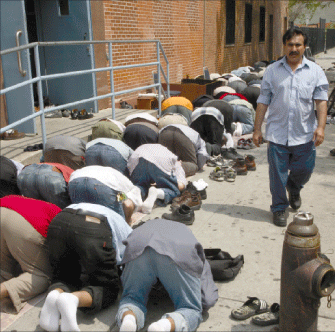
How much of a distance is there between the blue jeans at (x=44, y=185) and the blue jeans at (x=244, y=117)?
5.69 meters

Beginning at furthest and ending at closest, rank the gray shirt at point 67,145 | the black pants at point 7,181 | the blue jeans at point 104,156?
the gray shirt at point 67,145
the blue jeans at point 104,156
the black pants at point 7,181

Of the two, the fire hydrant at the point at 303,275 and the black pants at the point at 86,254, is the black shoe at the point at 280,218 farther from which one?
the black pants at the point at 86,254

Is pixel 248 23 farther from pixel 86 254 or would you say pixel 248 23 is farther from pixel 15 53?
pixel 86 254

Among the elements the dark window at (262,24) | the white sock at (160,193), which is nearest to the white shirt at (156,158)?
the white sock at (160,193)

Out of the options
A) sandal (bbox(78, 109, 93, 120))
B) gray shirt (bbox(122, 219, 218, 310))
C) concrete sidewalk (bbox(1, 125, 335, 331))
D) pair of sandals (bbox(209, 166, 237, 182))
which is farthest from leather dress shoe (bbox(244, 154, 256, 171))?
gray shirt (bbox(122, 219, 218, 310))

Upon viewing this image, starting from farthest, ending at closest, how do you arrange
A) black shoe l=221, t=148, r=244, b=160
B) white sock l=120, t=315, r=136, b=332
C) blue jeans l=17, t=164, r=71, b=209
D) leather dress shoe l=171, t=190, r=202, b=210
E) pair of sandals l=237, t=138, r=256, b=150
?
1. pair of sandals l=237, t=138, r=256, b=150
2. black shoe l=221, t=148, r=244, b=160
3. leather dress shoe l=171, t=190, r=202, b=210
4. blue jeans l=17, t=164, r=71, b=209
5. white sock l=120, t=315, r=136, b=332

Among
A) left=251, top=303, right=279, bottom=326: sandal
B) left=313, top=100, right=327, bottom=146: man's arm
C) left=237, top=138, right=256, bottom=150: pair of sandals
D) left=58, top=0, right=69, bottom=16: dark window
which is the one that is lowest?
left=251, top=303, right=279, bottom=326: sandal

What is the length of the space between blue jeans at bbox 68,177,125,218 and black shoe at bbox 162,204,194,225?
90cm

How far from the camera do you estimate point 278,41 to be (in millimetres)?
24828

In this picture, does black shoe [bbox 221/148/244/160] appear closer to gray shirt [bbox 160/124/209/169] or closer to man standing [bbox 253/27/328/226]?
gray shirt [bbox 160/124/209/169]

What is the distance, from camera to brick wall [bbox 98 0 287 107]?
32.4 feet

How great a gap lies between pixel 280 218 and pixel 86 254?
242 cm

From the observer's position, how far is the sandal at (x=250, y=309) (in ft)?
10.1

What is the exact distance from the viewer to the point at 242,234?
450cm
